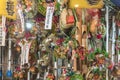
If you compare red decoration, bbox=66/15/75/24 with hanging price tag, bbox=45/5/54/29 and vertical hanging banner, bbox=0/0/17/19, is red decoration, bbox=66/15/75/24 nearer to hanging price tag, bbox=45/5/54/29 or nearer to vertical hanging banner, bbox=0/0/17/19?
hanging price tag, bbox=45/5/54/29

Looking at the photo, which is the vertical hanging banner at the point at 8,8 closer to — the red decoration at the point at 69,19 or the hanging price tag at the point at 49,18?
the hanging price tag at the point at 49,18

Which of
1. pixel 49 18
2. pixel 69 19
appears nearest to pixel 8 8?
pixel 49 18

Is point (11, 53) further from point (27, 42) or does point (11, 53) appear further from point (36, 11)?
point (36, 11)

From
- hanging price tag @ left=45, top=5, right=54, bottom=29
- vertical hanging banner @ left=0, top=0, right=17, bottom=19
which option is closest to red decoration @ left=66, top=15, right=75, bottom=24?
hanging price tag @ left=45, top=5, right=54, bottom=29

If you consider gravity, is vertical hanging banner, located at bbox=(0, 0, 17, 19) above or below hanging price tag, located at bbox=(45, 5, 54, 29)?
above

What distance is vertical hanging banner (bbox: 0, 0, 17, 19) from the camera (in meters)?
4.00

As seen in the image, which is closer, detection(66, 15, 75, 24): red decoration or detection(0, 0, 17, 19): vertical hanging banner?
detection(66, 15, 75, 24): red decoration

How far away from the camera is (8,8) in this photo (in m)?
4.02

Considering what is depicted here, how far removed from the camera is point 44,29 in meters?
4.08

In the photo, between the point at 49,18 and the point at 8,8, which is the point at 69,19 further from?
the point at 8,8

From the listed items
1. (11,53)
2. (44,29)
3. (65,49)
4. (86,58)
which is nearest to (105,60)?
(86,58)

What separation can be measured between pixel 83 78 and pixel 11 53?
1113mm

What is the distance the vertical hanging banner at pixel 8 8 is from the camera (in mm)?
3996

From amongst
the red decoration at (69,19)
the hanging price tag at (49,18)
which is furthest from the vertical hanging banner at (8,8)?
the red decoration at (69,19)
